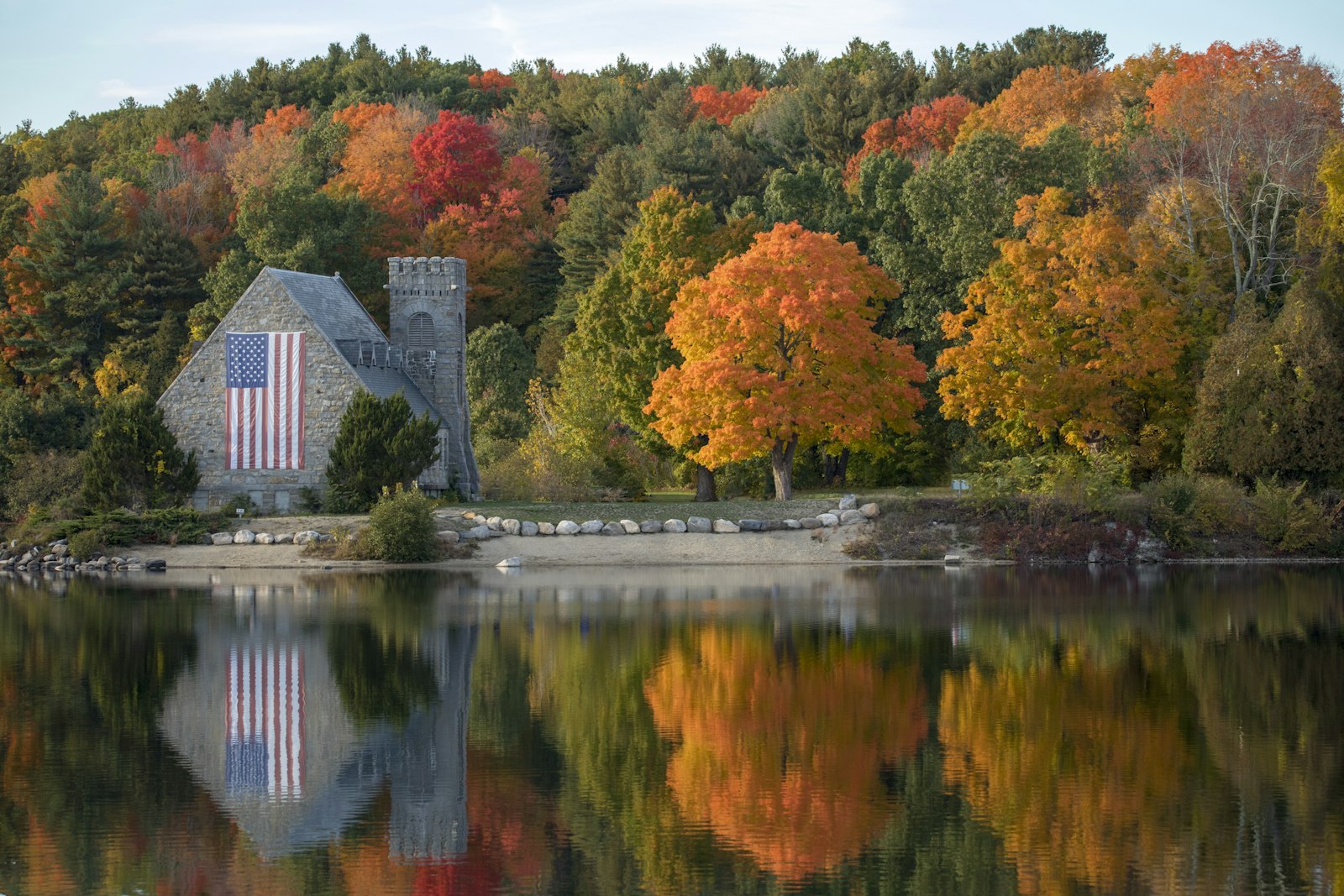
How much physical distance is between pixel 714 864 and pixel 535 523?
1181 inches

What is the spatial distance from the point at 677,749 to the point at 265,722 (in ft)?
15.3

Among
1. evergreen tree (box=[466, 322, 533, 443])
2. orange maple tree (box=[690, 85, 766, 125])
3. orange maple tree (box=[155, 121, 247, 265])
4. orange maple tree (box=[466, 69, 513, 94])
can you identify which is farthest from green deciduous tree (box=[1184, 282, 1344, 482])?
orange maple tree (box=[466, 69, 513, 94])

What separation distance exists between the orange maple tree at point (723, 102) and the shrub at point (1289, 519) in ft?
157

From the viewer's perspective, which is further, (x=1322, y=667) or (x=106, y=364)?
(x=106, y=364)

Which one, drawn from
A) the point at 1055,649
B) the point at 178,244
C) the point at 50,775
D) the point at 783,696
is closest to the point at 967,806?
the point at 783,696

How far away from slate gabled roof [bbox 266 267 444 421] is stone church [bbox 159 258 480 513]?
1.4 inches

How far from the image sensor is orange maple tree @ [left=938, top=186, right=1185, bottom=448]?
1763 inches

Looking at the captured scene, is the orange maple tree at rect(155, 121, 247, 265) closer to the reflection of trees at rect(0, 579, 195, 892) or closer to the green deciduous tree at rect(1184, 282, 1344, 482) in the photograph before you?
the reflection of trees at rect(0, 579, 195, 892)

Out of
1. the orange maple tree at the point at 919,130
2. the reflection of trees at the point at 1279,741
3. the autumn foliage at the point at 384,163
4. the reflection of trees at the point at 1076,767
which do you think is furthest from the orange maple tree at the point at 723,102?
the reflection of trees at the point at 1076,767

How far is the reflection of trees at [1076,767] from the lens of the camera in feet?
39.0

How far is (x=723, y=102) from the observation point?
282 feet

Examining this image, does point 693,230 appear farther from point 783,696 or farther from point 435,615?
point 783,696

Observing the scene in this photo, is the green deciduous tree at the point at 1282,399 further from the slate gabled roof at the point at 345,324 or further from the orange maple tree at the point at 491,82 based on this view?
the orange maple tree at the point at 491,82

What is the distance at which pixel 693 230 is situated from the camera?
49.6m
